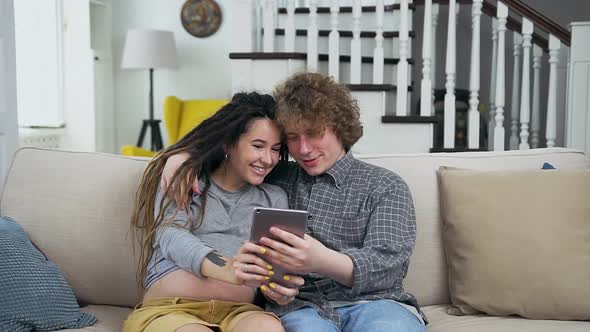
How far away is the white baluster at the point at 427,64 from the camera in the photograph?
3.90 metres

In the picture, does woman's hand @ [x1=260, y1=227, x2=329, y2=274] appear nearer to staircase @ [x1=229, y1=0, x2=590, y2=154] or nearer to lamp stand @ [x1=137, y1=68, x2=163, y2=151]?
staircase @ [x1=229, y1=0, x2=590, y2=154]

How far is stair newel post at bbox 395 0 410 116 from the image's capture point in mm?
3943

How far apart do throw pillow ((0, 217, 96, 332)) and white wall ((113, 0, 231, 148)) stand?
4381 millimetres

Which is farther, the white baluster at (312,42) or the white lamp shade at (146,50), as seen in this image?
the white lamp shade at (146,50)

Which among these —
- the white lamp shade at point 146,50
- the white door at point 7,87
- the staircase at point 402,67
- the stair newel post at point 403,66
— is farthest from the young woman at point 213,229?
the white lamp shade at point 146,50

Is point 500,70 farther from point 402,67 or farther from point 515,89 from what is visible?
point 402,67

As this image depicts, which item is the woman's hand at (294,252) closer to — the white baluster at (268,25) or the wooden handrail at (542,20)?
the white baluster at (268,25)

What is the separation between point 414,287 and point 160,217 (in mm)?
743

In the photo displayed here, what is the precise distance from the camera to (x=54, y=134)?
17.7ft

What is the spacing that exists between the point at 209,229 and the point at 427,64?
2.46 metres

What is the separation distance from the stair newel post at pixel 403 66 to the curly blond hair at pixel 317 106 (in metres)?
2.18

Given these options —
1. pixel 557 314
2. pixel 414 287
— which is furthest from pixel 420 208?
pixel 557 314

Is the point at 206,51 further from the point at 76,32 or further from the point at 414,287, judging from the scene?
the point at 414,287

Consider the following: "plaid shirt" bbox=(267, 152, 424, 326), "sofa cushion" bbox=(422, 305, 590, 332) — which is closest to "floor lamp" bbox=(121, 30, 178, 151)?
"plaid shirt" bbox=(267, 152, 424, 326)
